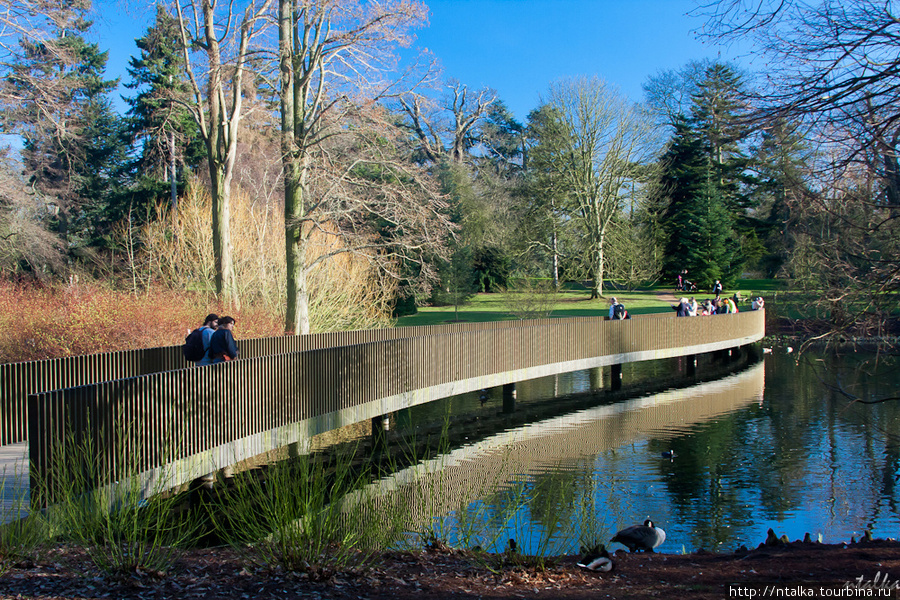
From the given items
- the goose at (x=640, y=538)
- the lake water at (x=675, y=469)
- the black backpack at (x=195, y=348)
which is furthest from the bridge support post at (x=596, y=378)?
the goose at (x=640, y=538)

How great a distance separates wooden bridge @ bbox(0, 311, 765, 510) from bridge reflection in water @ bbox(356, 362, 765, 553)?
1591 mm

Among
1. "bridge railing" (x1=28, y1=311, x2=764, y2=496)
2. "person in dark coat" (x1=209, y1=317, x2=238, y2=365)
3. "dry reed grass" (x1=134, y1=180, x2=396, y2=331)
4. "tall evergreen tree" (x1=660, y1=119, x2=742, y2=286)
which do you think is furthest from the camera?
"tall evergreen tree" (x1=660, y1=119, x2=742, y2=286)

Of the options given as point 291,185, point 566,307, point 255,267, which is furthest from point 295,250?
point 566,307

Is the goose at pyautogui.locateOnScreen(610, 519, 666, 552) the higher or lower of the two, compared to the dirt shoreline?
lower

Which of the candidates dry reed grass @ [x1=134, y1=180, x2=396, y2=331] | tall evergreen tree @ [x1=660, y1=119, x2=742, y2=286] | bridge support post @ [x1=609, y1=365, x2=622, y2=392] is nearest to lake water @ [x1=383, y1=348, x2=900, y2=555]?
bridge support post @ [x1=609, y1=365, x2=622, y2=392]

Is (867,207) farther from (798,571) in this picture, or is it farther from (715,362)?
(715,362)

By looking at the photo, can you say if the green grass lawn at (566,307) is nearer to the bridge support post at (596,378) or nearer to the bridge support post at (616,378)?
the bridge support post at (596,378)

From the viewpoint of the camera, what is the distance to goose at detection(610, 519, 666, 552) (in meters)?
7.52

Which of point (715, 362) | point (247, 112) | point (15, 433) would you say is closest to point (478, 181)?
point (715, 362)

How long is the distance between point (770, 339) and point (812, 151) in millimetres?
31119

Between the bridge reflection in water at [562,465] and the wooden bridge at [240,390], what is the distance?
159cm

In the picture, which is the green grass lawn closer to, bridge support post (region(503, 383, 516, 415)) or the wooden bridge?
bridge support post (region(503, 383, 516, 415))

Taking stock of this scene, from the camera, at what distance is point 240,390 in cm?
984

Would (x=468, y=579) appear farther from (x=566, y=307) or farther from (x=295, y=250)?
(x=566, y=307)
